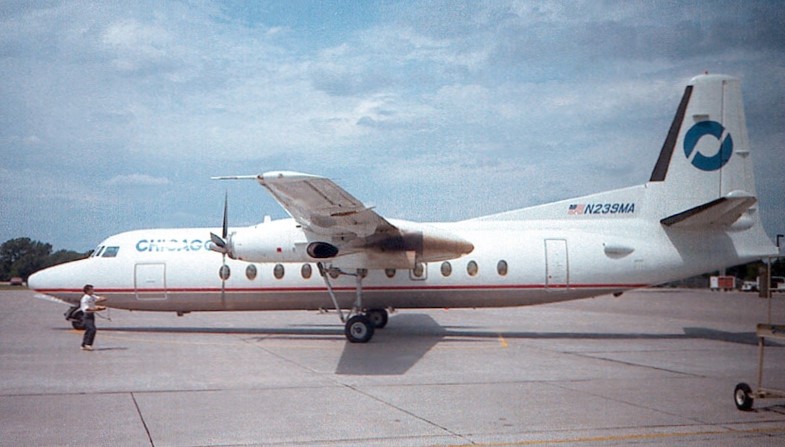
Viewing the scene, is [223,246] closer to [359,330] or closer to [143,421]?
[359,330]

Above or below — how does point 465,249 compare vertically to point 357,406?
above

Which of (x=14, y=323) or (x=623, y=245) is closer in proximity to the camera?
(x=623, y=245)

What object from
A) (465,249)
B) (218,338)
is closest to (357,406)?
(465,249)

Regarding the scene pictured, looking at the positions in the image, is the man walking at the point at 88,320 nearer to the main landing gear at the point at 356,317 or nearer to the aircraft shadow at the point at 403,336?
the aircraft shadow at the point at 403,336

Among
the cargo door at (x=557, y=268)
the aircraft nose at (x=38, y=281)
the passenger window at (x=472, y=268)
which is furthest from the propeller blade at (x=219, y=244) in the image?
the cargo door at (x=557, y=268)

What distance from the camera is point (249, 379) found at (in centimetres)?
1117

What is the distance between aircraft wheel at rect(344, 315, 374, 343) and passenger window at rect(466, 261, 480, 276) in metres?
3.01

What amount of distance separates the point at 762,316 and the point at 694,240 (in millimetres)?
11920

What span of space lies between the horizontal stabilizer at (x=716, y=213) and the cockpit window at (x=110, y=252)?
14.5 metres

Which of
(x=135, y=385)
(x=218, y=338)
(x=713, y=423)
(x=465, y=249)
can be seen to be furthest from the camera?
(x=218, y=338)

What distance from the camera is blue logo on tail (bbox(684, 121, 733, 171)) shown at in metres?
16.8

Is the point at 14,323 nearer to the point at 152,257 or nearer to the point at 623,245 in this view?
the point at 152,257

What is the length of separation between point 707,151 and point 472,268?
6379 mm

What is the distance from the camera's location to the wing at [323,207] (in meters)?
11.7
